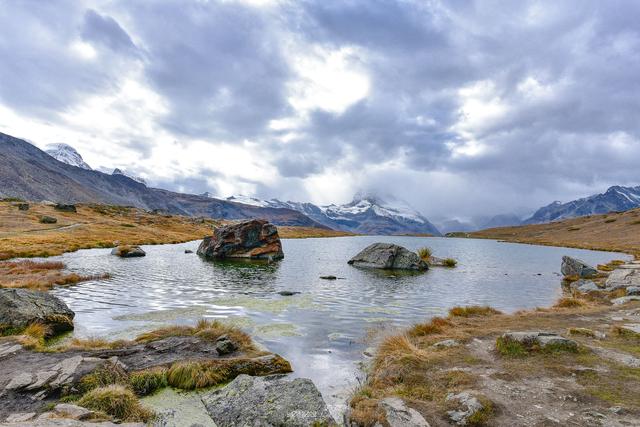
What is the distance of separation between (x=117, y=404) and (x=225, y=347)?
6.18 m

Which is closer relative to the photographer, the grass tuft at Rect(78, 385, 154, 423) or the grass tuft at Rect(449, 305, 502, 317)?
the grass tuft at Rect(78, 385, 154, 423)

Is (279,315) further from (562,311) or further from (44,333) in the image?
(562,311)

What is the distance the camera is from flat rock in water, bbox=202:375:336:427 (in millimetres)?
10758

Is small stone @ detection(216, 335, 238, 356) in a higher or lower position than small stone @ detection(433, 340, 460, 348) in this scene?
lower

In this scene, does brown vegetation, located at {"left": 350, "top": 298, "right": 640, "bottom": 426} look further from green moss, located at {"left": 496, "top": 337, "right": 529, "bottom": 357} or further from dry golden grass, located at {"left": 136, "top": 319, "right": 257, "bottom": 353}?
dry golden grass, located at {"left": 136, "top": 319, "right": 257, "bottom": 353}

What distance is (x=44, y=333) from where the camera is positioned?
18984 millimetres

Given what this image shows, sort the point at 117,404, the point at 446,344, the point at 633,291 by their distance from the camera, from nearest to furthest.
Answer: the point at 117,404 → the point at 446,344 → the point at 633,291

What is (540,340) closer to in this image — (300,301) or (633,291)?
(300,301)

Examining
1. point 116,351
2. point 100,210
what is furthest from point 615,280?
point 100,210

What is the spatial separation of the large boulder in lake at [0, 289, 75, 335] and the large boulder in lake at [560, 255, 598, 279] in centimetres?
5739

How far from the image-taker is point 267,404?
11484 mm

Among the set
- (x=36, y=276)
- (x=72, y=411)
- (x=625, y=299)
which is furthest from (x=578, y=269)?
(x=36, y=276)

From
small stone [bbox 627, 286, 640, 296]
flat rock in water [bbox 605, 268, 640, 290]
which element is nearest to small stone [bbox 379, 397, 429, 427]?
small stone [bbox 627, 286, 640, 296]

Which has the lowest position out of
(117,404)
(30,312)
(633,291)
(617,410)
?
(117,404)
